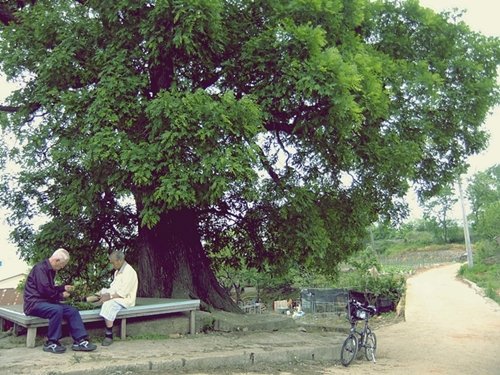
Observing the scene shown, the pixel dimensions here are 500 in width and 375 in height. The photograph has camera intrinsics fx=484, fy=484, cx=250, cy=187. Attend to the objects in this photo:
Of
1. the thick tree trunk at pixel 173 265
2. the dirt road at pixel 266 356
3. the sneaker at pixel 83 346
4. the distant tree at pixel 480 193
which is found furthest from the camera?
the distant tree at pixel 480 193

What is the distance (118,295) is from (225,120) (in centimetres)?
309

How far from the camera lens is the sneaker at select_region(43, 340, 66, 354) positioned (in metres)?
6.30

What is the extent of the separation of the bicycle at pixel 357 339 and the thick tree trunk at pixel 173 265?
3.08 meters

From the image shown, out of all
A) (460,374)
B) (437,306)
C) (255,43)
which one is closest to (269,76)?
(255,43)

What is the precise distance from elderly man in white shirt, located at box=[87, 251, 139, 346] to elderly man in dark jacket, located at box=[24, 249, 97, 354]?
51 centimetres

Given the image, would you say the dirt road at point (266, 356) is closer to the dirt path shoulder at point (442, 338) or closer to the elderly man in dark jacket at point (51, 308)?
the dirt path shoulder at point (442, 338)

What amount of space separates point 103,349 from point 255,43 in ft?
18.0

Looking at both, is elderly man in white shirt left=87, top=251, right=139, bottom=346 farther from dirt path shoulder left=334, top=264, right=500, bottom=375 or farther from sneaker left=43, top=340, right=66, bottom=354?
dirt path shoulder left=334, top=264, right=500, bottom=375

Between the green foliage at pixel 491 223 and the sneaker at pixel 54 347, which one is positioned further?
the green foliage at pixel 491 223

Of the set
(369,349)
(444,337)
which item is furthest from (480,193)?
(369,349)

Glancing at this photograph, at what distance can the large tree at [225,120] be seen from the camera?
302 inches

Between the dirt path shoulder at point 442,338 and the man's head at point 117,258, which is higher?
the man's head at point 117,258

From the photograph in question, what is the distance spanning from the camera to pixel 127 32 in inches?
331

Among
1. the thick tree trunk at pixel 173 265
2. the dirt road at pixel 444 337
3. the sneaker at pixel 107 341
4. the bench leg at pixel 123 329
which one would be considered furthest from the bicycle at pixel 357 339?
the sneaker at pixel 107 341
